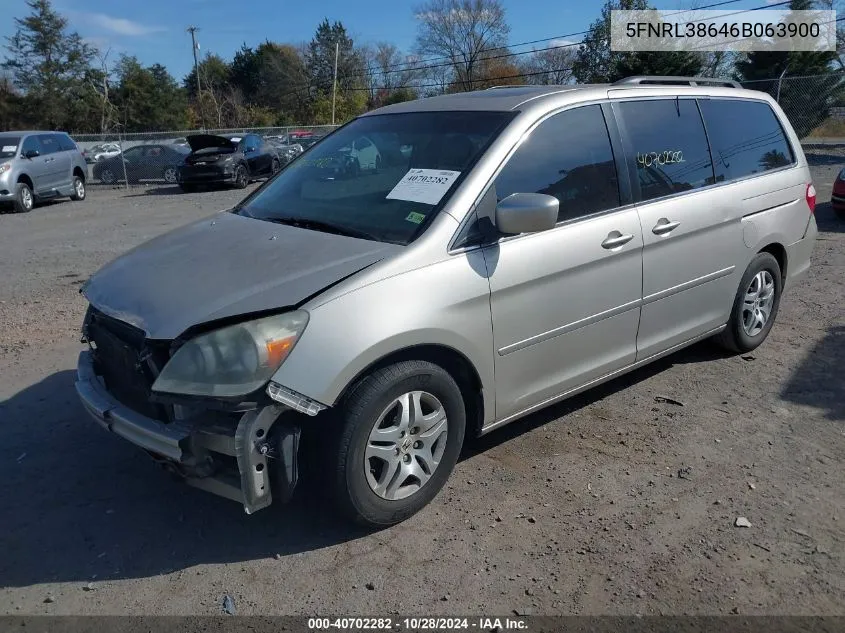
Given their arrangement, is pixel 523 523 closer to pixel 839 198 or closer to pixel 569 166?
pixel 569 166

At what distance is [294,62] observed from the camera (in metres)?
69.4

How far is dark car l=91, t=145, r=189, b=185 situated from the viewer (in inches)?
888

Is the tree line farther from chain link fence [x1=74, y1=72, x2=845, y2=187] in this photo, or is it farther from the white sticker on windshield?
the white sticker on windshield

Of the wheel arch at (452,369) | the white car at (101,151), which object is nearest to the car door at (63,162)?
the white car at (101,151)

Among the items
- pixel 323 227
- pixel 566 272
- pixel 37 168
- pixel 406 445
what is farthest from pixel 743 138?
pixel 37 168

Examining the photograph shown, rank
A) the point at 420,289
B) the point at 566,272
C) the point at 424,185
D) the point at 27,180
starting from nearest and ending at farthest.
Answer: the point at 420,289, the point at 424,185, the point at 566,272, the point at 27,180

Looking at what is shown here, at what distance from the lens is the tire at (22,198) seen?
632 inches

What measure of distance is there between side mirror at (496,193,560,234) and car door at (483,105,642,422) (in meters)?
0.13

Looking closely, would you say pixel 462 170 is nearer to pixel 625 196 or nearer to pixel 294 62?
pixel 625 196

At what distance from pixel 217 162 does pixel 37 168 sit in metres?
4.25

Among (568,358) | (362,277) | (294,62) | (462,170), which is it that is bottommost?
(568,358)

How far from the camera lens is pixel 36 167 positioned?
55.4ft

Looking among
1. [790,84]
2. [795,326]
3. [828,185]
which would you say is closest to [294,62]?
[790,84]

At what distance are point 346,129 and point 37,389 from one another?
9.11 feet
